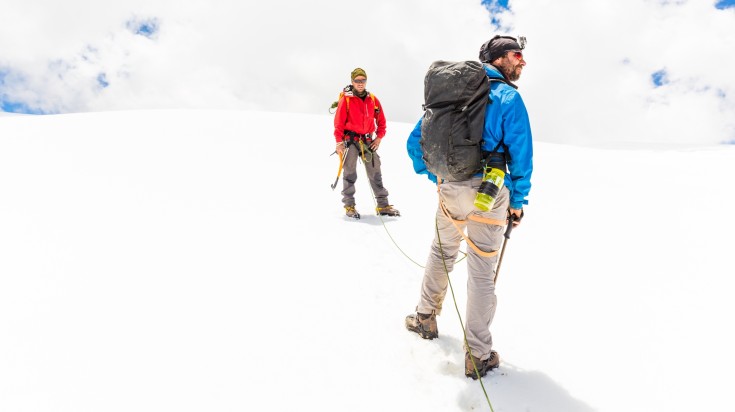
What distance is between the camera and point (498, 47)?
2.94 m

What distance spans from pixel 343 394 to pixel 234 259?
8.60 ft

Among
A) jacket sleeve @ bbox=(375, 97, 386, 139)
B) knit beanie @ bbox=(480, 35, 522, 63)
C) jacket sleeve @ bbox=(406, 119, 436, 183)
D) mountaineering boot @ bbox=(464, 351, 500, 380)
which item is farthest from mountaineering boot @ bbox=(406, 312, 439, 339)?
jacket sleeve @ bbox=(375, 97, 386, 139)

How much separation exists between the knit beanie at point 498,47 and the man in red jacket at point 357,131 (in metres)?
3.87

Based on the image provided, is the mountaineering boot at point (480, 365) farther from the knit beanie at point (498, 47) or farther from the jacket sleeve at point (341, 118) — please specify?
the jacket sleeve at point (341, 118)

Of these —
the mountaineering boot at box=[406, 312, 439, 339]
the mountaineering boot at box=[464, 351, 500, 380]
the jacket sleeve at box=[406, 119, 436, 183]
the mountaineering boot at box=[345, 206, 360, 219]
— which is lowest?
the mountaineering boot at box=[464, 351, 500, 380]

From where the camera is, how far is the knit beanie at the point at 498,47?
9.56ft

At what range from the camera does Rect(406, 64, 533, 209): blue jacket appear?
2.68m

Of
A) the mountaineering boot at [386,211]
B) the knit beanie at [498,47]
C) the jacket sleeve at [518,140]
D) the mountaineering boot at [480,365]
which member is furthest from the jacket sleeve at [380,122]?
the mountaineering boot at [480,365]

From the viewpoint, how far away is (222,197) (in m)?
7.69

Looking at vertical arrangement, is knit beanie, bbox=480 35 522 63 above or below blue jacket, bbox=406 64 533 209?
above

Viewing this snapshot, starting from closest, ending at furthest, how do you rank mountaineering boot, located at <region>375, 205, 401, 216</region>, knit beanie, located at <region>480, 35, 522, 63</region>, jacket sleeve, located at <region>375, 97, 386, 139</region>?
knit beanie, located at <region>480, 35, 522, 63</region> → jacket sleeve, located at <region>375, 97, 386, 139</region> → mountaineering boot, located at <region>375, 205, 401, 216</region>

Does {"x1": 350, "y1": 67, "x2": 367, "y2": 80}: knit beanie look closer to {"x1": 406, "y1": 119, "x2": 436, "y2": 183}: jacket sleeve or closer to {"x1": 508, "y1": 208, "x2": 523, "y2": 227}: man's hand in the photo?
{"x1": 406, "y1": 119, "x2": 436, "y2": 183}: jacket sleeve

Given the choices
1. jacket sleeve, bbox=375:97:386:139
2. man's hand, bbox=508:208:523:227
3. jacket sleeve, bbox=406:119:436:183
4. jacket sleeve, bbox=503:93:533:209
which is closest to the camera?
jacket sleeve, bbox=503:93:533:209

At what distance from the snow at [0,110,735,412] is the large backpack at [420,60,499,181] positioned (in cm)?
167
